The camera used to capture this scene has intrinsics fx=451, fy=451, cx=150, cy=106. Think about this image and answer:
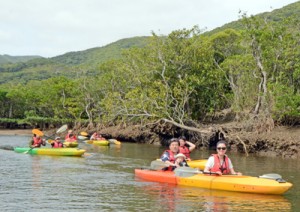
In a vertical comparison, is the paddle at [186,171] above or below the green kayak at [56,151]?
above

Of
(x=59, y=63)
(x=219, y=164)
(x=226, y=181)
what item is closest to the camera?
(x=226, y=181)

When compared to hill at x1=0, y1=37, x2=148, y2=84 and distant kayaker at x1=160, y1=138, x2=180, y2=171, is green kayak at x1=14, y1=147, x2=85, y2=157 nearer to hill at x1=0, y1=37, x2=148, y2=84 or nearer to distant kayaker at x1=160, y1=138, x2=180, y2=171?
distant kayaker at x1=160, y1=138, x2=180, y2=171

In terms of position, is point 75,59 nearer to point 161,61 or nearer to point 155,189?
point 161,61

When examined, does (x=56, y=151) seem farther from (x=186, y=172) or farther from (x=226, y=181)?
(x=226, y=181)

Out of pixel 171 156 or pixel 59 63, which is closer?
pixel 171 156

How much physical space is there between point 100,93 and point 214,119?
17.7m

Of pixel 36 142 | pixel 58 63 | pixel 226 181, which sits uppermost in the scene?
pixel 58 63

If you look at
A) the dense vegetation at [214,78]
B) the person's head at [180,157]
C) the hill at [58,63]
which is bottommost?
the person's head at [180,157]

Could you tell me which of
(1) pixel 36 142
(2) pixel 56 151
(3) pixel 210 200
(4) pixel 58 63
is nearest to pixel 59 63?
(4) pixel 58 63

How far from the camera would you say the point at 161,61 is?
31.9m

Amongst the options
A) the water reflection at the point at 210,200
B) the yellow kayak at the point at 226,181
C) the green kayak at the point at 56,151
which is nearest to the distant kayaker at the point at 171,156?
the yellow kayak at the point at 226,181

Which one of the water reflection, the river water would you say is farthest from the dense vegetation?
the water reflection

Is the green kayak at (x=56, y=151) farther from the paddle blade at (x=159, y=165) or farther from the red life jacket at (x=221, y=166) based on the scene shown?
the red life jacket at (x=221, y=166)

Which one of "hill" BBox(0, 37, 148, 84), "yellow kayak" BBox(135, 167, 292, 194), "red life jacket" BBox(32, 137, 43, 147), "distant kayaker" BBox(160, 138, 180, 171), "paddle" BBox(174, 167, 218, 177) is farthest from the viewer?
"hill" BBox(0, 37, 148, 84)
